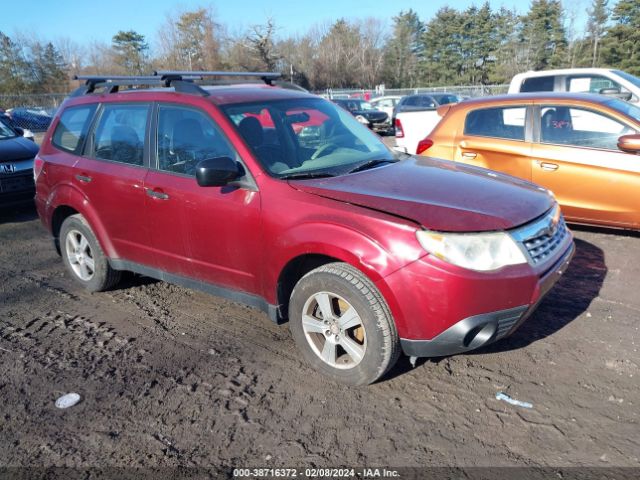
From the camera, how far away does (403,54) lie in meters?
68.7

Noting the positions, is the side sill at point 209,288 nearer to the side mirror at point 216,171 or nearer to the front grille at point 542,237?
the side mirror at point 216,171

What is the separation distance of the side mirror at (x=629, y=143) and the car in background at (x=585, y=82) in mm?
5111

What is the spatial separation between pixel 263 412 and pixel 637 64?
50052mm

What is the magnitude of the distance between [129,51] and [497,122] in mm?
53725

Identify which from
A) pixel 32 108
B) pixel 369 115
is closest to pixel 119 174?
pixel 369 115

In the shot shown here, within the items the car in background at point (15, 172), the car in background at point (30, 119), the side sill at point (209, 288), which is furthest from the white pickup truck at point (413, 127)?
the car in background at point (30, 119)

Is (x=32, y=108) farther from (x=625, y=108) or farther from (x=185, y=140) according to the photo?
(x=625, y=108)

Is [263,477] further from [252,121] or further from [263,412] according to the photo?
[252,121]

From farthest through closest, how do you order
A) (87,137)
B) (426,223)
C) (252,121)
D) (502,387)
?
1. (87,137)
2. (252,121)
3. (502,387)
4. (426,223)

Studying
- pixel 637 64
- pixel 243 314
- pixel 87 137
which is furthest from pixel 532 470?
pixel 637 64

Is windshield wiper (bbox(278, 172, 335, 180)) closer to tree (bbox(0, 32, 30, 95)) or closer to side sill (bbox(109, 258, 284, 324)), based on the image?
side sill (bbox(109, 258, 284, 324))

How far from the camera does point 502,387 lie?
3193mm

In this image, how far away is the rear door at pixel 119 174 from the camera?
421cm

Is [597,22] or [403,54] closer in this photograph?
[597,22]
